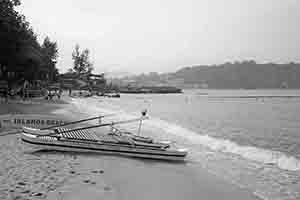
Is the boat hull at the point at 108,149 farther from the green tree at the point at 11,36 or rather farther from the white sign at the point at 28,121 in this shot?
the green tree at the point at 11,36

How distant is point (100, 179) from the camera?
7098mm

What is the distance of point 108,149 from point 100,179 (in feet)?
9.30

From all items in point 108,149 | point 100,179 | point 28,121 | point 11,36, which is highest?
point 11,36

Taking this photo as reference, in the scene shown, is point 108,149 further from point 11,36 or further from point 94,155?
point 11,36

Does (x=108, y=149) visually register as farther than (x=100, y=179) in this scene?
Yes

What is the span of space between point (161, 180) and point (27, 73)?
1266 inches

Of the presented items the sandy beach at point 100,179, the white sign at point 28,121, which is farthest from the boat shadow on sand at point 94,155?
the white sign at point 28,121

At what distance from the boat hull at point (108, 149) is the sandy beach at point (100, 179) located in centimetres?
27

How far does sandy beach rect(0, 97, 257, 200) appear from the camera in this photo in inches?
234

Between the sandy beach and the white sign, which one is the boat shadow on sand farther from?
the white sign

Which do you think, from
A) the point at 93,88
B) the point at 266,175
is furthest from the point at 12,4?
the point at 93,88

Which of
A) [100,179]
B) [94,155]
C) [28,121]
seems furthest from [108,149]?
[28,121]

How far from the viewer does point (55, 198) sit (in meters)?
5.49

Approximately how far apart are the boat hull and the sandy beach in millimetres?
273
